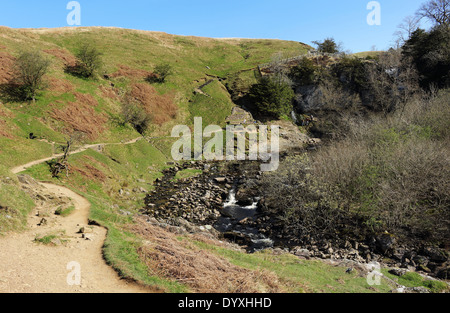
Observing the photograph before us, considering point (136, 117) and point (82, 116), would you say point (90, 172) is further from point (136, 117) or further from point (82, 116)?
point (136, 117)

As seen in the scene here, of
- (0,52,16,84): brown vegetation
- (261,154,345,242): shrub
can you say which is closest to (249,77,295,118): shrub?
(261,154,345,242): shrub

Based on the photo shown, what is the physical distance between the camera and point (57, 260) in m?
11.6

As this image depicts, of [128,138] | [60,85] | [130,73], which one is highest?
[130,73]

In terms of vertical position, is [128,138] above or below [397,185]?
above

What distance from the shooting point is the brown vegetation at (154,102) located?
56713mm

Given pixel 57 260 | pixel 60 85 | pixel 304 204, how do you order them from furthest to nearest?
pixel 60 85 < pixel 304 204 < pixel 57 260

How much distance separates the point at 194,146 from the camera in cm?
5281

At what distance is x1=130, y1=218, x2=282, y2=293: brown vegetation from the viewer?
1012 centimetres

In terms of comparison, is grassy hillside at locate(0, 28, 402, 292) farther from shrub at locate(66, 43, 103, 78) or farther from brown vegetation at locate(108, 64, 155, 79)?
shrub at locate(66, 43, 103, 78)

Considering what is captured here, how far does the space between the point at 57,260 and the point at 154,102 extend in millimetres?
52068

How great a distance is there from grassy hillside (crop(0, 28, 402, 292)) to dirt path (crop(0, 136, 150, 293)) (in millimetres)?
704

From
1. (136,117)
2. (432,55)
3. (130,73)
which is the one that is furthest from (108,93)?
(432,55)

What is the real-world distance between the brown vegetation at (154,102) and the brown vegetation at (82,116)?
449 inches

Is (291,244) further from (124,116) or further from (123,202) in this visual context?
(124,116)
